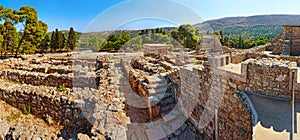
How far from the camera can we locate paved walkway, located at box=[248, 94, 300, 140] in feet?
11.6

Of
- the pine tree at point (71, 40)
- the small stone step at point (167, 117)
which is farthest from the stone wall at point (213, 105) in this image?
the pine tree at point (71, 40)

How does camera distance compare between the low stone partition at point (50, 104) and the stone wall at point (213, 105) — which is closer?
the stone wall at point (213, 105)

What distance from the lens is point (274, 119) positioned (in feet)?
12.7

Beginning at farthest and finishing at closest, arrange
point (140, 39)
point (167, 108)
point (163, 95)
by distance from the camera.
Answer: point (140, 39) < point (163, 95) < point (167, 108)

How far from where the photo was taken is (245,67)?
4688mm

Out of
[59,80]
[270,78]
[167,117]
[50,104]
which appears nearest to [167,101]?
[167,117]

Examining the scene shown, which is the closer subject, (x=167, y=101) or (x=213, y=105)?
(x=213, y=105)

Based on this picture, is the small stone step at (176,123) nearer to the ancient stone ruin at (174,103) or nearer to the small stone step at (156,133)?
the ancient stone ruin at (174,103)

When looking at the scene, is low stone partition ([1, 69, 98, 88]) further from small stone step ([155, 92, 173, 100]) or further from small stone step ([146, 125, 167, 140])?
small stone step ([146, 125, 167, 140])

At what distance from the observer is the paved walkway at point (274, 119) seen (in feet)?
11.6

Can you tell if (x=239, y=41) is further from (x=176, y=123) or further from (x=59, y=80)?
(x=176, y=123)

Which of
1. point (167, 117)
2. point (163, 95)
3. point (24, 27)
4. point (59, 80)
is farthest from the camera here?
point (24, 27)

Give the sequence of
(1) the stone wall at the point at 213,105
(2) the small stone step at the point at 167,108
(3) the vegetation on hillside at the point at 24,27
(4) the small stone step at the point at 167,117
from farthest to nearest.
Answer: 1. (3) the vegetation on hillside at the point at 24,27
2. (2) the small stone step at the point at 167,108
3. (4) the small stone step at the point at 167,117
4. (1) the stone wall at the point at 213,105

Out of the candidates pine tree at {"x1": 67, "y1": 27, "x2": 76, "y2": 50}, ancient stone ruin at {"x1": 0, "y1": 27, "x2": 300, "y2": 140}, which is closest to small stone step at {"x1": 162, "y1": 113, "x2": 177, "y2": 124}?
ancient stone ruin at {"x1": 0, "y1": 27, "x2": 300, "y2": 140}
